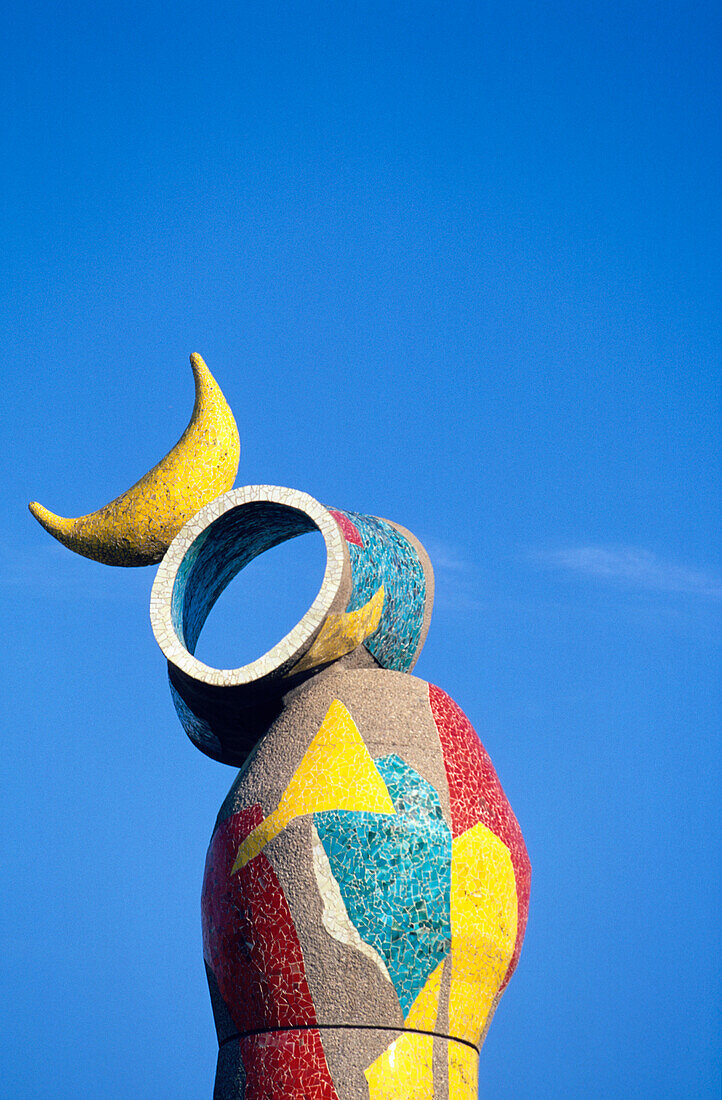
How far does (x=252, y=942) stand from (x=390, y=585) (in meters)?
2.35

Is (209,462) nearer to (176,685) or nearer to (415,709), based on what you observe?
(176,685)

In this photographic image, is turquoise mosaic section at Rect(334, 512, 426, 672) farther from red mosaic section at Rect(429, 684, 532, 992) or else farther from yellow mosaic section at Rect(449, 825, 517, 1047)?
yellow mosaic section at Rect(449, 825, 517, 1047)

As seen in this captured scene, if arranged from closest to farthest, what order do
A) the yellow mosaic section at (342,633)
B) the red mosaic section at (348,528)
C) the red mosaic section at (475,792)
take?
the red mosaic section at (475,792) < the yellow mosaic section at (342,633) < the red mosaic section at (348,528)

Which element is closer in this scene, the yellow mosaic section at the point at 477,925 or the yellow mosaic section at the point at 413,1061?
the yellow mosaic section at the point at 413,1061

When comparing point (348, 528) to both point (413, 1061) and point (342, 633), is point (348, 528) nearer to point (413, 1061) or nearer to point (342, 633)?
point (342, 633)

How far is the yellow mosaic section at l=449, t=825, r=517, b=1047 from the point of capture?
314 inches

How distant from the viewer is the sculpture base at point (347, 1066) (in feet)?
25.1

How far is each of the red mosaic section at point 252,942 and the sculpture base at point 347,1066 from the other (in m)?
0.12

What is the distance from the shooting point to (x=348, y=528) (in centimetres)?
873

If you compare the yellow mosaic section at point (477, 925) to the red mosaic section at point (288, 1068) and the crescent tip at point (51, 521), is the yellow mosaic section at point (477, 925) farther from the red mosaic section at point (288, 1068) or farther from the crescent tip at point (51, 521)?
the crescent tip at point (51, 521)

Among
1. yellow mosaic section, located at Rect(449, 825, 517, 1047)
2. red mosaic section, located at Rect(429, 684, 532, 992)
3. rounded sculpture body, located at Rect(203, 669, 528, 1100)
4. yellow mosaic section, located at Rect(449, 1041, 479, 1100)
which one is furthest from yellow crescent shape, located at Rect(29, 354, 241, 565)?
yellow mosaic section, located at Rect(449, 1041, 479, 1100)

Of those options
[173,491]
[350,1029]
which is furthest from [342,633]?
[350,1029]

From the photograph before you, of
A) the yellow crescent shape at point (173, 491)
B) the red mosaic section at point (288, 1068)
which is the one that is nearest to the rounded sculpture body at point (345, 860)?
the red mosaic section at point (288, 1068)

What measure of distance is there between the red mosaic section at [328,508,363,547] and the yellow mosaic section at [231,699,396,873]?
1.17 metres
